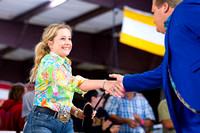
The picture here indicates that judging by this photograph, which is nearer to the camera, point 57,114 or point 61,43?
point 57,114

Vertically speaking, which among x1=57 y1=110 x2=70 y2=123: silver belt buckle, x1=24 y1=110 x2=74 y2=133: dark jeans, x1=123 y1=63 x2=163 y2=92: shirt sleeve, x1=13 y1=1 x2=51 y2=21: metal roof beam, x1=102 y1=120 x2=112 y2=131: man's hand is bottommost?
x1=24 y1=110 x2=74 y2=133: dark jeans

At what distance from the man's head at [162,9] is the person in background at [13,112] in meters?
3.35

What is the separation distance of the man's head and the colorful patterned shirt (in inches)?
26.6

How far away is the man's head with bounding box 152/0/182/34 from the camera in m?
1.84

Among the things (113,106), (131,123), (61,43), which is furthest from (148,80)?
(113,106)

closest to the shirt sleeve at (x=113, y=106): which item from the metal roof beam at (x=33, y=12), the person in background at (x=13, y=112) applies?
the person in background at (x=13, y=112)

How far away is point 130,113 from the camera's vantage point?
15.4 feet

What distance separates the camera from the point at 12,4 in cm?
798

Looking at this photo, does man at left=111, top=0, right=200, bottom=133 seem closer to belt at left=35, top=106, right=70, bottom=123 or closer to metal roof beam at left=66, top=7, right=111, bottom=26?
belt at left=35, top=106, right=70, bottom=123

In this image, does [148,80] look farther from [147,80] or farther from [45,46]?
[45,46]

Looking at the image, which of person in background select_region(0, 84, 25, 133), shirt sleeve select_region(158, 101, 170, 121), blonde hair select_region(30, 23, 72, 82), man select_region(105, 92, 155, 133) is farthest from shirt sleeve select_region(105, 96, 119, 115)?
blonde hair select_region(30, 23, 72, 82)

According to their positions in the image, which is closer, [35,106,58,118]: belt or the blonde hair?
[35,106,58,118]: belt

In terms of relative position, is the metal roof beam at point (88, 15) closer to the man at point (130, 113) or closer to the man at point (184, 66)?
the man at point (130, 113)

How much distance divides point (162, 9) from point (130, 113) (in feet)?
9.75
